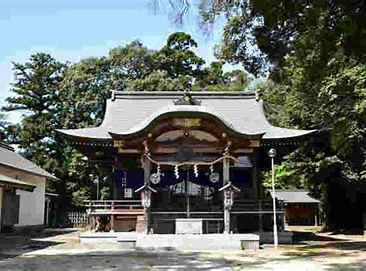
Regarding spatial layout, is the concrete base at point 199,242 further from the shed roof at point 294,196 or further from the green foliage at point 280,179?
the shed roof at point 294,196

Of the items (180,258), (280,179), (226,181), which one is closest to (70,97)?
(280,179)

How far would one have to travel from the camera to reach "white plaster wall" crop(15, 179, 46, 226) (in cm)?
2527

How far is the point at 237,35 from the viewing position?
11.0 meters

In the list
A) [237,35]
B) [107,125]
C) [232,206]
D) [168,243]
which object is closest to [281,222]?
[232,206]

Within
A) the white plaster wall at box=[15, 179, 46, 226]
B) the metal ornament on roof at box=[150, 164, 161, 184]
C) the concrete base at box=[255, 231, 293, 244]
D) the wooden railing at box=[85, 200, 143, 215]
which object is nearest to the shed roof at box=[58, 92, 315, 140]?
the metal ornament on roof at box=[150, 164, 161, 184]

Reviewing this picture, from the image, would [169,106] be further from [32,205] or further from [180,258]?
[32,205]

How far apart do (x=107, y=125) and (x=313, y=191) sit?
1383cm

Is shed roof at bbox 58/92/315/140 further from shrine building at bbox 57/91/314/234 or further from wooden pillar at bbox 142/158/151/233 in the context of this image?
wooden pillar at bbox 142/158/151/233

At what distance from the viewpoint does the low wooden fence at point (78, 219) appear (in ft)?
108

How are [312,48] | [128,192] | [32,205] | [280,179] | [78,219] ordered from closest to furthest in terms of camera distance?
[312,48], [128,192], [32,205], [78,219], [280,179]

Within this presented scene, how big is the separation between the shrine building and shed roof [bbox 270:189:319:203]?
17388 mm

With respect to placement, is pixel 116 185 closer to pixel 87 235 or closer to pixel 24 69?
pixel 87 235

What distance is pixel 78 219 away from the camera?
3344cm

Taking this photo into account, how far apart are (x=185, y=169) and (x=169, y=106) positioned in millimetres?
2578
